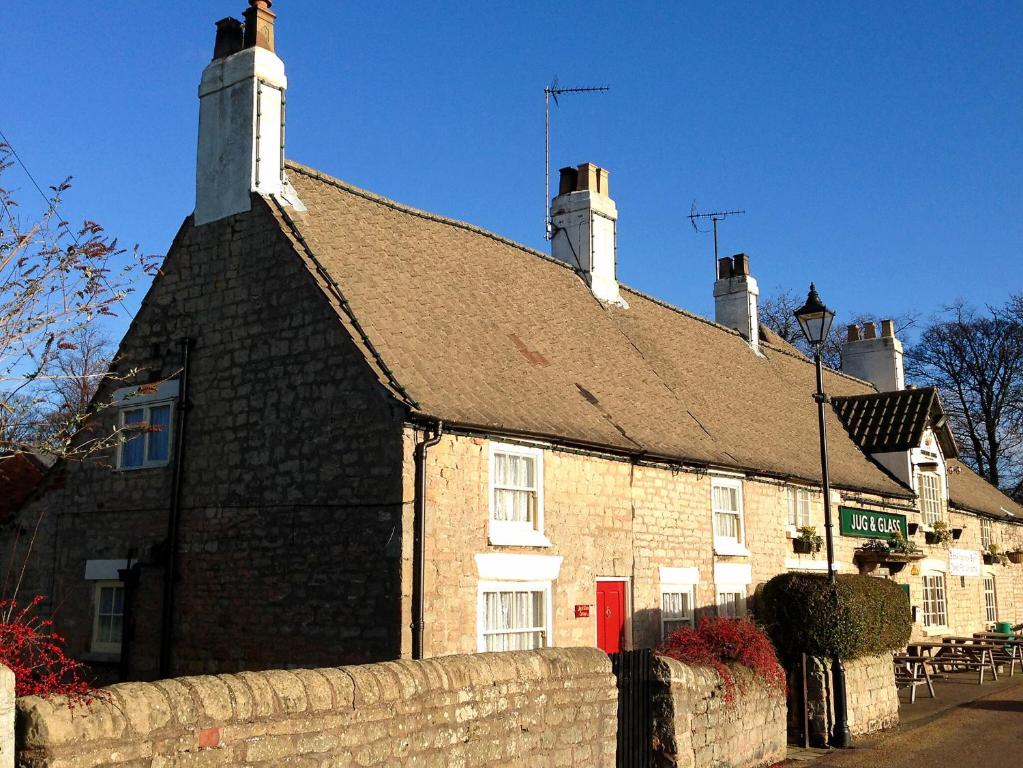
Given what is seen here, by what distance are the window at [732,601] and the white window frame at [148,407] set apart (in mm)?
9746

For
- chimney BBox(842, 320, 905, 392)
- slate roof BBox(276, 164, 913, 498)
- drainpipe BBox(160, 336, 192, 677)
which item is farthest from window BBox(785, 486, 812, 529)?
chimney BBox(842, 320, 905, 392)

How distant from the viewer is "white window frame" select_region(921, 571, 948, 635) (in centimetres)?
2572

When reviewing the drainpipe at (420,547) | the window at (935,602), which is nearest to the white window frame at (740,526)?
the drainpipe at (420,547)

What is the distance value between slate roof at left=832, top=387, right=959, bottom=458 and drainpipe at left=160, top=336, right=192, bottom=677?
1823 cm

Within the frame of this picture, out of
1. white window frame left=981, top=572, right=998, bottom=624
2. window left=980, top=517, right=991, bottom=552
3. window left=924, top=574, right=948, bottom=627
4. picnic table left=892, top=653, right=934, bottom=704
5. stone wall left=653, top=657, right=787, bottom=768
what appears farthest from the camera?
window left=980, top=517, right=991, bottom=552

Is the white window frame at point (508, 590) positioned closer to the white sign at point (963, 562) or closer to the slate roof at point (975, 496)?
the white sign at point (963, 562)

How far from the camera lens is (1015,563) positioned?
3278 centimetres

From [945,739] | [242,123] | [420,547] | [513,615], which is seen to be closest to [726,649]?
[513,615]

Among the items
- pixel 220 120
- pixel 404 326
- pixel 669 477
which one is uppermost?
pixel 220 120

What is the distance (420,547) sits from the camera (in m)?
12.7

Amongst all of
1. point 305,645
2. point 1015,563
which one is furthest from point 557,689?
point 1015,563

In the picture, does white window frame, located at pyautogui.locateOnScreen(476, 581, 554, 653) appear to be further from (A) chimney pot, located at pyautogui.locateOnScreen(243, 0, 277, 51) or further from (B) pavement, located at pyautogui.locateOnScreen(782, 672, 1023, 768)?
(A) chimney pot, located at pyautogui.locateOnScreen(243, 0, 277, 51)

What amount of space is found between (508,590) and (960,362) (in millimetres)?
38219

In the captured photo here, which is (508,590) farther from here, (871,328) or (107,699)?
(871,328)
